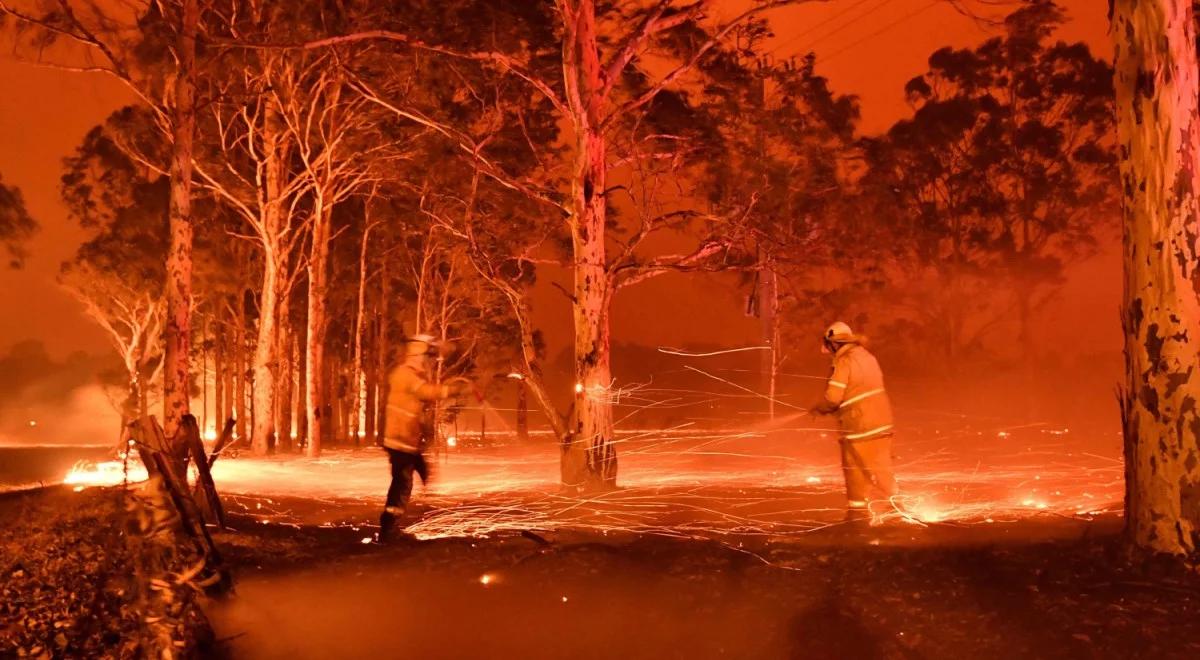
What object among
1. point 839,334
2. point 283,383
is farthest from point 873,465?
point 283,383

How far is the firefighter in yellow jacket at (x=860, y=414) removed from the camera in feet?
30.8

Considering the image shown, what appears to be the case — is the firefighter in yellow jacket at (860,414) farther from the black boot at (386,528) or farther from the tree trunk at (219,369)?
the tree trunk at (219,369)

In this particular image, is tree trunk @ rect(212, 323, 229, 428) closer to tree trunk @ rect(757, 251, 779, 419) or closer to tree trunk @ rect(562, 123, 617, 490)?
tree trunk @ rect(757, 251, 779, 419)

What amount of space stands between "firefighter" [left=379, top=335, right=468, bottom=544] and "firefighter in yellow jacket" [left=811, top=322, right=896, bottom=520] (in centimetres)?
361

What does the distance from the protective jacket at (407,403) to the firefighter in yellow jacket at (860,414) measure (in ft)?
11.8

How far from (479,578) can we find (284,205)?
2429 cm

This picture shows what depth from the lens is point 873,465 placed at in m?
9.47

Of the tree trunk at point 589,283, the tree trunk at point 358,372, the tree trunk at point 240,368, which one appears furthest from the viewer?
the tree trunk at point 240,368

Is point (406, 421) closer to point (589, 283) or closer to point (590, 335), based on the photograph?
point (590, 335)

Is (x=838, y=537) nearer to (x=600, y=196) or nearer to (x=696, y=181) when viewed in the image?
(x=600, y=196)

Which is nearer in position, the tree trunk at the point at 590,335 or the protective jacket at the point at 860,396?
the protective jacket at the point at 860,396

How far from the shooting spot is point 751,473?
17.9 m

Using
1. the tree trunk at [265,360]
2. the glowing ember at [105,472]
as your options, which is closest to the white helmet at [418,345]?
the glowing ember at [105,472]

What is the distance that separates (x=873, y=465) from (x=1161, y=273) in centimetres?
316
